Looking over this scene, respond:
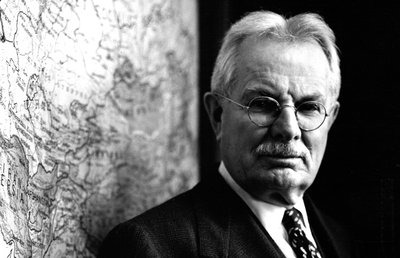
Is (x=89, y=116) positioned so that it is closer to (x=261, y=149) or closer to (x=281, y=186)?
(x=261, y=149)

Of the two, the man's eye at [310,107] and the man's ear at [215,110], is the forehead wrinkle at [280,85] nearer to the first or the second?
the man's eye at [310,107]

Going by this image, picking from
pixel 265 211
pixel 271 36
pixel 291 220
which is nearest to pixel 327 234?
pixel 291 220

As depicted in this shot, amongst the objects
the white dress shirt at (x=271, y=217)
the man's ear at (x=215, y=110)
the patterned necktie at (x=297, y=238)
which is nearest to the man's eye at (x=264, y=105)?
the man's ear at (x=215, y=110)

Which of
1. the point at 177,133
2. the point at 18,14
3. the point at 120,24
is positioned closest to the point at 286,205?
the point at 177,133

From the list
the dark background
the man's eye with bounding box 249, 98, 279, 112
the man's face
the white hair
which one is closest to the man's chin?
the man's face

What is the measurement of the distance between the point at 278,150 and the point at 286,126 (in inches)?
4.0

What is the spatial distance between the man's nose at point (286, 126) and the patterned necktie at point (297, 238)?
36 centimetres

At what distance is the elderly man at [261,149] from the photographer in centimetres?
196

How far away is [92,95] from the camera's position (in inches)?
81.4

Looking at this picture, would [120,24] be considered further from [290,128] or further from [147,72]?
[290,128]

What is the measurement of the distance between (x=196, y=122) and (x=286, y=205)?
3.28 feet

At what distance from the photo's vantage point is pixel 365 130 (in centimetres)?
258

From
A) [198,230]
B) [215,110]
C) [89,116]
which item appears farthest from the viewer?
[215,110]

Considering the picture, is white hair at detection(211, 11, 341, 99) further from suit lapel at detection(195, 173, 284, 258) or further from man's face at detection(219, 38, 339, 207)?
suit lapel at detection(195, 173, 284, 258)
